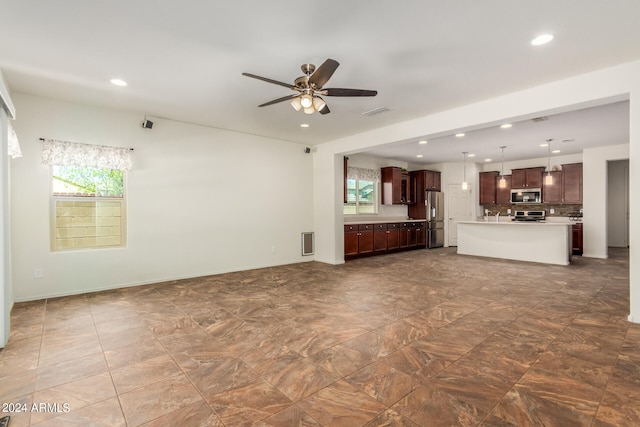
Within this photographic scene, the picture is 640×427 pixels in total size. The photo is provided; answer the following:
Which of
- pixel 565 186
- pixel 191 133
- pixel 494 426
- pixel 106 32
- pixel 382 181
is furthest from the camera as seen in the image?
pixel 382 181

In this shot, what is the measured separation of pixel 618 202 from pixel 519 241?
16.2 feet

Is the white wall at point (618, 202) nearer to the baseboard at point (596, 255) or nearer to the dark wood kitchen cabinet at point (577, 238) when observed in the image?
the baseboard at point (596, 255)

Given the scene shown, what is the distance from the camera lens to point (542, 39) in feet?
8.94

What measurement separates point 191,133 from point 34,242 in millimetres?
2731

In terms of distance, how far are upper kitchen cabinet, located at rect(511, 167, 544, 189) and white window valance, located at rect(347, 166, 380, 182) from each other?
413 cm

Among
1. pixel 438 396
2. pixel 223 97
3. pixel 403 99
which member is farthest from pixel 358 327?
pixel 223 97

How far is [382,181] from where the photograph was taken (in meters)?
9.03

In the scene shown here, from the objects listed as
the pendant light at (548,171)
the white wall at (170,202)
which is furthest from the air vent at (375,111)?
the pendant light at (548,171)

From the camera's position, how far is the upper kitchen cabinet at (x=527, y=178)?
860 cm

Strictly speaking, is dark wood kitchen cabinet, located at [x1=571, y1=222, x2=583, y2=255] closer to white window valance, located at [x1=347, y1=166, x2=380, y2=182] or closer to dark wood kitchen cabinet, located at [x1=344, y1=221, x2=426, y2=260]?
dark wood kitchen cabinet, located at [x1=344, y1=221, x2=426, y2=260]

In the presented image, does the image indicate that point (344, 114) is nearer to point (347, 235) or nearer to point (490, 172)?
point (347, 235)

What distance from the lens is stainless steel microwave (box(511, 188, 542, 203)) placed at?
8.63 m

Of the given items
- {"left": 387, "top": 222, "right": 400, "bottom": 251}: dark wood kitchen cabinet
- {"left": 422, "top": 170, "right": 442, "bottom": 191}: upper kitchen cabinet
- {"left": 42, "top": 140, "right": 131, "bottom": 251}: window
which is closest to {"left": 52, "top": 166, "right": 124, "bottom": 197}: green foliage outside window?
{"left": 42, "top": 140, "right": 131, "bottom": 251}: window

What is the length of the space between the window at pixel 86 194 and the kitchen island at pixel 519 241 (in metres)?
7.64
